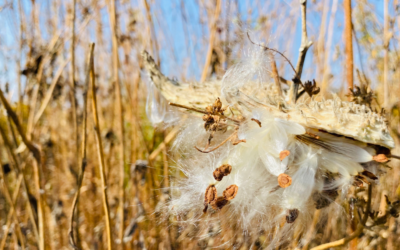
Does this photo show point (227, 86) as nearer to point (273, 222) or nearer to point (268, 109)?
point (268, 109)

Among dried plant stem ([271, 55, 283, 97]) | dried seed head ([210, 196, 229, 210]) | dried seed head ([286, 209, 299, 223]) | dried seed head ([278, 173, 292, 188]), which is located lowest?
dried seed head ([286, 209, 299, 223])

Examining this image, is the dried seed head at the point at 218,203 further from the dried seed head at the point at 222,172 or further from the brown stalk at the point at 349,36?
the brown stalk at the point at 349,36

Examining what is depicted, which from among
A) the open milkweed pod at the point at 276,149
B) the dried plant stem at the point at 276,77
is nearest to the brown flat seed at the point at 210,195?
the open milkweed pod at the point at 276,149

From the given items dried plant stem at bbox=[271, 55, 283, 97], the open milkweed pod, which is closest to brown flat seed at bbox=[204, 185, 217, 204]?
the open milkweed pod

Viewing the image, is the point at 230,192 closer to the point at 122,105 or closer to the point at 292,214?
the point at 292,214

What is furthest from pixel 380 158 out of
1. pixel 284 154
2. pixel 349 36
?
pixel 349 36

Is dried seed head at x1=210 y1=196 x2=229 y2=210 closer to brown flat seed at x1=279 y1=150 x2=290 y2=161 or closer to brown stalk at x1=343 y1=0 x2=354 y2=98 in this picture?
brown flat seed at x1=279 y1=150 x2=290 y2=161

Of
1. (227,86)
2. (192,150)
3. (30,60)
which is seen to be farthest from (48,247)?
(227,86)

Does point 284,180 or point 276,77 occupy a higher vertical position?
point 276,77
